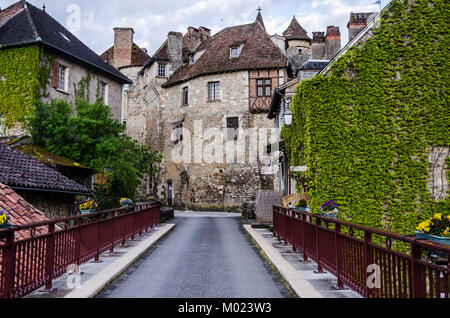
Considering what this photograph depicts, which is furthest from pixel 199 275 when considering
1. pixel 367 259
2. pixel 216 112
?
pixel 216 112

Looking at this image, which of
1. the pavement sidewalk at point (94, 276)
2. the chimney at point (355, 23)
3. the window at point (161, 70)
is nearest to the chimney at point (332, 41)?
the chimney at point (355, 23)

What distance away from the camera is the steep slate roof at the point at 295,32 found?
4712cm

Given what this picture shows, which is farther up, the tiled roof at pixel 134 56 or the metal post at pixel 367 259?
the tiled roof at pixel 134 56

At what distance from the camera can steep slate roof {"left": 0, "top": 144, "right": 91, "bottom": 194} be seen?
11.7 metres

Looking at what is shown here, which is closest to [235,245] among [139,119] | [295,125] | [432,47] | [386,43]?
[295,125]

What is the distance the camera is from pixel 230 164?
31.8m

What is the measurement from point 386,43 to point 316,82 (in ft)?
9.42

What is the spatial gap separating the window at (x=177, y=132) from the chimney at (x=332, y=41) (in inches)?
687

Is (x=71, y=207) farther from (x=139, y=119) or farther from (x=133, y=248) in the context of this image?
(x=139, y=119)

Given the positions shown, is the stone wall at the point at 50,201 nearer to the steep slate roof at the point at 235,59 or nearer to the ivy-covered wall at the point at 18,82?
the ivy-covered wall at the point at 18,82

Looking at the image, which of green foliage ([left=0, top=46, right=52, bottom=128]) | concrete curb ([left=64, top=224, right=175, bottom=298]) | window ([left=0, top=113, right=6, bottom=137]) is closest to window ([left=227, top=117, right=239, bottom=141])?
green foliage ([left=0, top=46, right=52, bottom=128])

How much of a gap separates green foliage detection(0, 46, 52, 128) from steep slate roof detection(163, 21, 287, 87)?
1512 centimetres

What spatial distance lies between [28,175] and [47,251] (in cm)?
788

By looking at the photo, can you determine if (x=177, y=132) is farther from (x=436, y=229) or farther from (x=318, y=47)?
(x=436, y=229)
